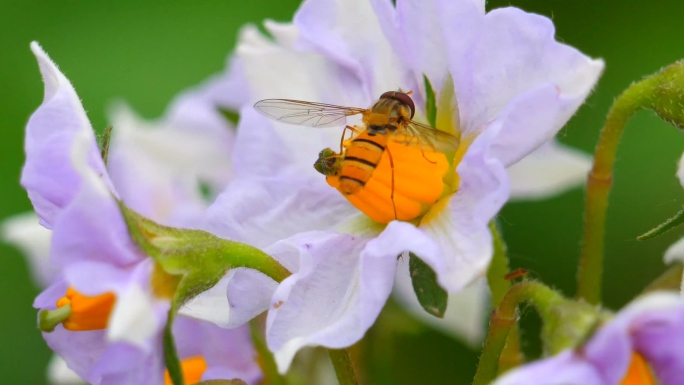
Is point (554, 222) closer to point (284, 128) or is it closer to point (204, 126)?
point (204, 126)

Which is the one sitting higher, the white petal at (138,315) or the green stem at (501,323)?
the white petal at (138,315)

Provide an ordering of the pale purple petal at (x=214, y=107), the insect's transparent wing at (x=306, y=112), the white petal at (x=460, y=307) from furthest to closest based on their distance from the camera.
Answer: the pale purple petal at (x=214, y=107) < the white petal at (x=460, y=307) < the insect's transparent wing at (x=306, y=112)

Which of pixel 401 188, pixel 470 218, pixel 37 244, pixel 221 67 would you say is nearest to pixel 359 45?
pixel 401 188

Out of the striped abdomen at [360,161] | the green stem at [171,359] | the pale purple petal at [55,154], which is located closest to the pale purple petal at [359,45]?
the striped abdomen at [360,161]

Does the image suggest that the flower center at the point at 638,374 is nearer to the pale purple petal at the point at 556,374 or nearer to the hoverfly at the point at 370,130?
the pale purple petal at the point at 556,374

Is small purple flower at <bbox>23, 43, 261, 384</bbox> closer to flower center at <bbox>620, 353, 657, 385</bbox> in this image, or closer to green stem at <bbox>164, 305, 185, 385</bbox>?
green stem at <bbox>164, 305, 185, 385</bbox>

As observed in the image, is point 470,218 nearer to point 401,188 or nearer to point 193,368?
point 401,188
